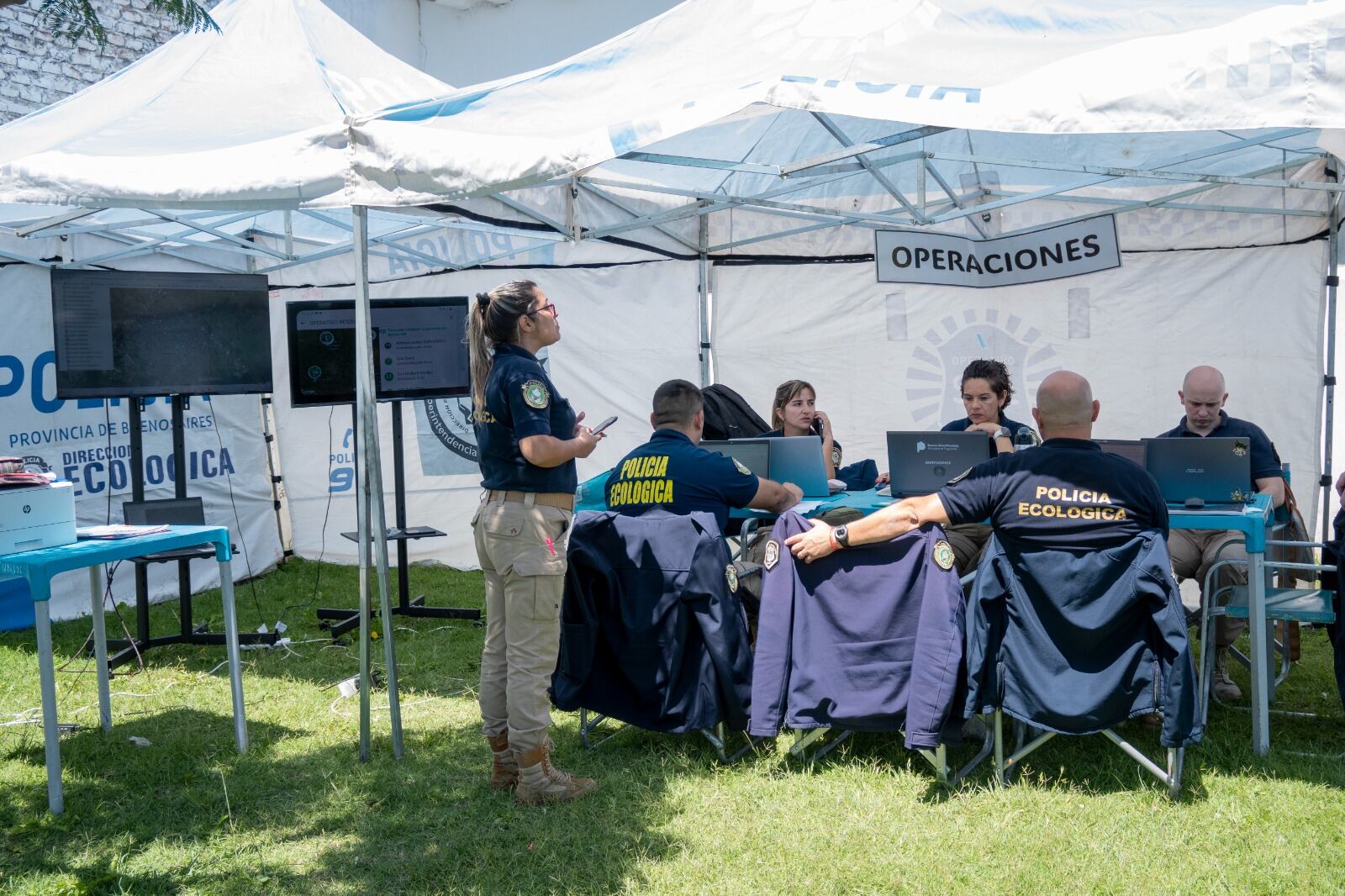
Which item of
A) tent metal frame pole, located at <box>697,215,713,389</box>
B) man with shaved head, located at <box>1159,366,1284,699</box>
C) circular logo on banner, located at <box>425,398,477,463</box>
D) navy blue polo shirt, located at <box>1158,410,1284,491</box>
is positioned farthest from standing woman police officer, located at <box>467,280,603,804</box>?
circular logo on banner, located at <box>425,398,477,463</box>

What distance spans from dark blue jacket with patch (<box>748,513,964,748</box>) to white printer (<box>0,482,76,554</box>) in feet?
7.19

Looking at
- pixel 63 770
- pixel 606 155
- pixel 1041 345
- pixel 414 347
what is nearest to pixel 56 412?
pixel 414 347

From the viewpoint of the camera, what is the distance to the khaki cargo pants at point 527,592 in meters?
3.04

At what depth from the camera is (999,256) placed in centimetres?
632

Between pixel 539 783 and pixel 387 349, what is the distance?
10.3 feet

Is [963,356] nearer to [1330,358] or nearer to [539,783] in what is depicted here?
[1330,358]

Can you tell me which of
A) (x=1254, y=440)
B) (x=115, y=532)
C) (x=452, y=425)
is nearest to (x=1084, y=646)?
(x=1254, y=440)

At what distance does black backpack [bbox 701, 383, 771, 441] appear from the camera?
221 inches

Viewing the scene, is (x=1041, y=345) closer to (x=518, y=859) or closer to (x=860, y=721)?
(x=860, y=721)

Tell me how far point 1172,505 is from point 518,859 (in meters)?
2.55

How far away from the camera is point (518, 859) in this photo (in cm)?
277

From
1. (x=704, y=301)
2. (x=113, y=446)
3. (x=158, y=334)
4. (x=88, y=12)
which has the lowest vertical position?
(x=113, y=446)

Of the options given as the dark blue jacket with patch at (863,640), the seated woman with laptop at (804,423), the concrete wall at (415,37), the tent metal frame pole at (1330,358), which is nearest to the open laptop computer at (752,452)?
→ the seated woman with laptop at (804,423)

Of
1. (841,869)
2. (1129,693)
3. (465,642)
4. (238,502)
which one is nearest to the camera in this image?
(841,869)
